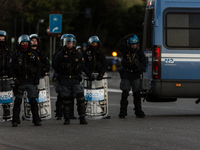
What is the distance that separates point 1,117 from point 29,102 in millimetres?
927

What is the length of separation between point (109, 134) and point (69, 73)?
6.57 feet

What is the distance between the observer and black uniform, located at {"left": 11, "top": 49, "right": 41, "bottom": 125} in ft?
34.0

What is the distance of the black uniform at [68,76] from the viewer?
10555mm

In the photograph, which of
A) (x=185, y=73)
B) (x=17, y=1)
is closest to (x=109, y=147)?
(x=185, y=73)

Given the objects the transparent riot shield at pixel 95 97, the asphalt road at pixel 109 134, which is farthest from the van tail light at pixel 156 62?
the transparent riot shield at pixel 95 97

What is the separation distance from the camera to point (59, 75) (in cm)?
1066

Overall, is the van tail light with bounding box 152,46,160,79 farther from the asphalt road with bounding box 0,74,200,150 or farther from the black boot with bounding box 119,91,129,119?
the asphalt road with bounding box 0,74,200,150

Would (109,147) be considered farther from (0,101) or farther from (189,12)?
(189,12)

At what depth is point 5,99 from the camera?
Answer: 1120 centimetres

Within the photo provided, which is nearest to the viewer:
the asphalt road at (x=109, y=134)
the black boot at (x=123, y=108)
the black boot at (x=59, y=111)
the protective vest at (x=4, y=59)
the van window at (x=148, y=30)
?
the asphalt road at (x=109, y=134)

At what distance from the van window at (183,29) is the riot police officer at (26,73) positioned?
10.8 feet

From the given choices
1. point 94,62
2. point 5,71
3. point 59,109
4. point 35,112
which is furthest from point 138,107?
point 5,71

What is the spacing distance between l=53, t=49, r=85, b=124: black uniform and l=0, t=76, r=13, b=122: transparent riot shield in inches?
48.0

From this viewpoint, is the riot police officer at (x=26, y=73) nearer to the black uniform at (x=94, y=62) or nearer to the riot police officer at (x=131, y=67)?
the black uniform at (x=94, y=62)
